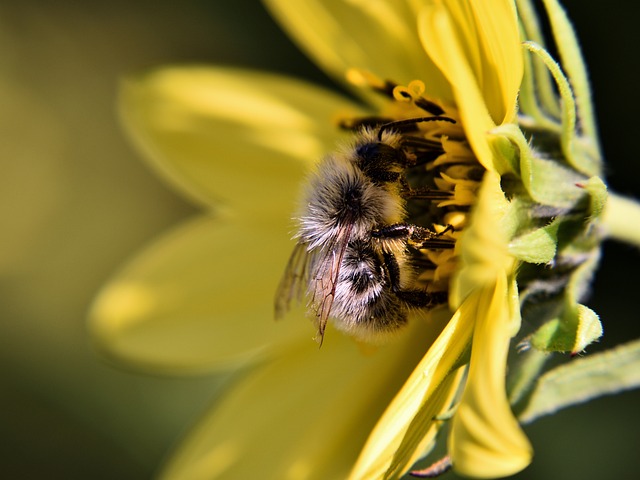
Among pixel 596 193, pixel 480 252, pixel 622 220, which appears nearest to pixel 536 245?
pixel 596 193

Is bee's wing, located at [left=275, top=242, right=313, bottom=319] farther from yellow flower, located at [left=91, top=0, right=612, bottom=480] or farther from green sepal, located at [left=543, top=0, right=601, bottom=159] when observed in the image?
green sepal, located at [left=543, top=0, right=601, bottom=159]

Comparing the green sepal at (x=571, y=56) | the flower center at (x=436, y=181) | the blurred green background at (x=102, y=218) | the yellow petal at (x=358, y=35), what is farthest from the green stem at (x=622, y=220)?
the blurred green background at (x=102, y=218)

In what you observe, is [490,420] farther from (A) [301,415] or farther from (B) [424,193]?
(A) [301,415]

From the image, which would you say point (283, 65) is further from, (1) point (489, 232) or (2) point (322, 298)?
(1) point (489, 232)

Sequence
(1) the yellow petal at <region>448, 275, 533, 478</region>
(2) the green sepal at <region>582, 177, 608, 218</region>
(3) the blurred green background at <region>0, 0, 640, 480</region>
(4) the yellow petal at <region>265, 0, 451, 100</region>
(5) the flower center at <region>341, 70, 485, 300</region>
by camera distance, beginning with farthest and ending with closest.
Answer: (3) the blurred green background at <region>0, 0, 640, 480</region> < (4) the yellow petal at <region>265, 0, 451, 100</region> < (5) the flower center at <region>341, 70, 485, 300</region> < (2) the green sepal at <region>582, 177, 608, 218</region> < (1) the yellow petal at <region>448, 275, 533, 478</region>

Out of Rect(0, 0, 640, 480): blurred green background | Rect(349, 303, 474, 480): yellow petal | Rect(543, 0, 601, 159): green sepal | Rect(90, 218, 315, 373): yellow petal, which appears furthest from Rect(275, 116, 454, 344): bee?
Rect(0, 0, 640, 480): blurred green background

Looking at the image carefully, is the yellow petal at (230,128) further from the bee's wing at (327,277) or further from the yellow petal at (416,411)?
the yellow petal at (416,411)

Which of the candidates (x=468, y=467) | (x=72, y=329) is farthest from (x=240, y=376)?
(x=72, y=329)
